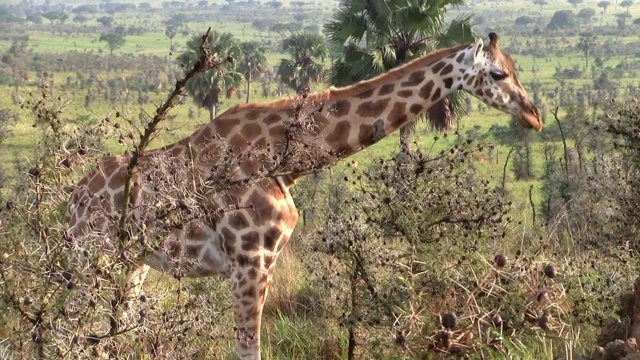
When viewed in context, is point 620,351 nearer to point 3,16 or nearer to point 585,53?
point 585,53

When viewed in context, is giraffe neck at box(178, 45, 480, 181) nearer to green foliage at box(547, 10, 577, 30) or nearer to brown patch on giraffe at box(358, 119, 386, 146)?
brown patch on giraffe at box(358, 119, 386, 146)

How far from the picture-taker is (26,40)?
117m

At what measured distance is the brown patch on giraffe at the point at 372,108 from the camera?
18.2 ft

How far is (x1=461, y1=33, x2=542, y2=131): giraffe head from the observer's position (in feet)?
18.0

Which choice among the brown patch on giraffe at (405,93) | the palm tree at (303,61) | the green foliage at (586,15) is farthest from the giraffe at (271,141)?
the green foliage at (586,15)

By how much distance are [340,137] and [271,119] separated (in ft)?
1.56

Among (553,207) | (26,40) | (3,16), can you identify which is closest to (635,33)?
(26,40)

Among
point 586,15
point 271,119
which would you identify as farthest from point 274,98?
point 586,15

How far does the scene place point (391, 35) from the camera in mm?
17547

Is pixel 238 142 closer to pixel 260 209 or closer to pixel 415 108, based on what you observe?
pixel 260 209

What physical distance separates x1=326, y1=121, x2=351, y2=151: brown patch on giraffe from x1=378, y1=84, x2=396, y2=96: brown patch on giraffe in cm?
35

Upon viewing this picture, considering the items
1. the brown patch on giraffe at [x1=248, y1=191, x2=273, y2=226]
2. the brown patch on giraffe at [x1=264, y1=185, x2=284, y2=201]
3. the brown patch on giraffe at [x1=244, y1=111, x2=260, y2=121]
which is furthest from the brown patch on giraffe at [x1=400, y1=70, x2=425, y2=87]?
the brown patch on giraffe at [x1=248, y1=191, x2=273, y2=226]

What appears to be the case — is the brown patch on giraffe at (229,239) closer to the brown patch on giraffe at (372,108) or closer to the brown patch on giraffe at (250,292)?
the brown patch on giraffe at (250,292)

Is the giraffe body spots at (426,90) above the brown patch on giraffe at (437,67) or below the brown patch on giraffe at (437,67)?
below
